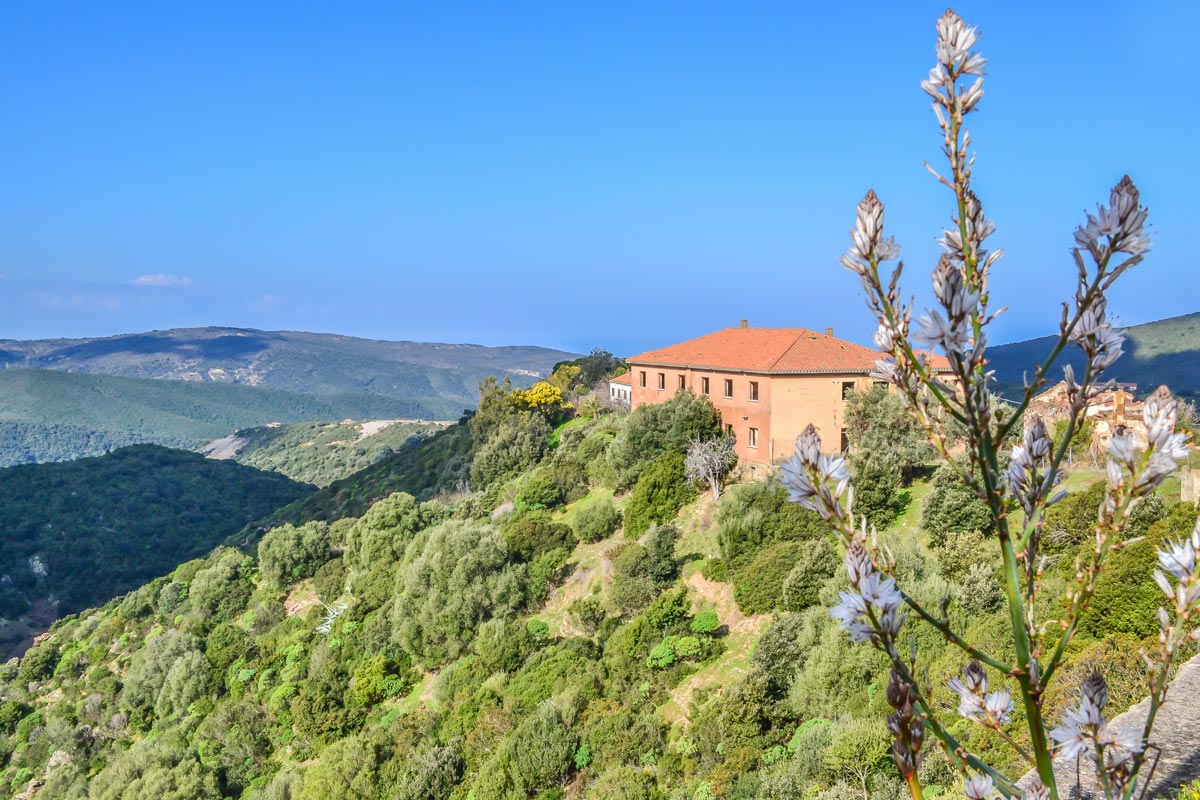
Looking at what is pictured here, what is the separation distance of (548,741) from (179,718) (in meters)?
20.8

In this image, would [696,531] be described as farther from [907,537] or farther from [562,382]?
[562,382]

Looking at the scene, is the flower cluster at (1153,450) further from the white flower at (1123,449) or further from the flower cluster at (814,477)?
the flower cluster at (814,477)

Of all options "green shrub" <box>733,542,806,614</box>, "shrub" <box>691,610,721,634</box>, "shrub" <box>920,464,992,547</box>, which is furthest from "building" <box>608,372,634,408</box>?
"shrub" <box>920,464,992,547</box>

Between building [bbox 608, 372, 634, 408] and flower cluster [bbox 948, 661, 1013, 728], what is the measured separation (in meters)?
43.6

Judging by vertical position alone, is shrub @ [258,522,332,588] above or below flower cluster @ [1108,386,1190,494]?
below

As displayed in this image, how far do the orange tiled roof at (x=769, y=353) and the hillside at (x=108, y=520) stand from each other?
5040 centimetres

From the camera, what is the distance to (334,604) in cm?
3456

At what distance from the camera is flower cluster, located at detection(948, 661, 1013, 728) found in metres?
2.22

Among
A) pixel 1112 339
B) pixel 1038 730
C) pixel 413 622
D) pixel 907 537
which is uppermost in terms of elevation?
pixel 1112 339

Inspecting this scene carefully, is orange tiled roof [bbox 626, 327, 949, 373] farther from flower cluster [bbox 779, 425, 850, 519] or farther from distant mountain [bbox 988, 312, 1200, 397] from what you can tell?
distant mountain [bbox 988, 312, 1200, 397]

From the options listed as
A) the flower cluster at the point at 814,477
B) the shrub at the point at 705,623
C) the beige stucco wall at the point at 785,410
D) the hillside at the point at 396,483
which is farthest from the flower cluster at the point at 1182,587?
the hillside at the point at 396,483

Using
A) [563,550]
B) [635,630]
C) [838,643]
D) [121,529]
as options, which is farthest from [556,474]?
[121,529]

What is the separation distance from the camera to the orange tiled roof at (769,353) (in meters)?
29.8

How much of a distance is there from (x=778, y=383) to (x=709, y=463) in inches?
173
